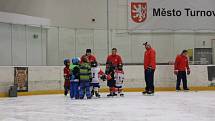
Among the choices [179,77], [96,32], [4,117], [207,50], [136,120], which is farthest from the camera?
[207,50]

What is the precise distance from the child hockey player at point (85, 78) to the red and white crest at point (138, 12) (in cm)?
906

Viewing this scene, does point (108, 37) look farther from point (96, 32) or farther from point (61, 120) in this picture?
point (61, 120)

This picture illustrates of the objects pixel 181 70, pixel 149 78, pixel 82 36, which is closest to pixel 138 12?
pixel 82 36

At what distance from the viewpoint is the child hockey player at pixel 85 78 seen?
421 inches

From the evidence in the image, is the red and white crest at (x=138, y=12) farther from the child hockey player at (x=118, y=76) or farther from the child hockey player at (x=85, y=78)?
the child hockey player at (x=85, y=78)

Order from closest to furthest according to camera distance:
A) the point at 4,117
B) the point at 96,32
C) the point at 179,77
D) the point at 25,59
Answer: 1. the point at 4,117
2. the point at 179,77
3. the point at 25,59
4. the point at 96,32

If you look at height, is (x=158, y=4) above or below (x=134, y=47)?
above

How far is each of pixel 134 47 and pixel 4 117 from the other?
12.0 meters

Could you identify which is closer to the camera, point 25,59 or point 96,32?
point 25,59

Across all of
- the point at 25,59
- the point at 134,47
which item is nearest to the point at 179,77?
the point at 134,47

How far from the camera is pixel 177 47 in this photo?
18.8m

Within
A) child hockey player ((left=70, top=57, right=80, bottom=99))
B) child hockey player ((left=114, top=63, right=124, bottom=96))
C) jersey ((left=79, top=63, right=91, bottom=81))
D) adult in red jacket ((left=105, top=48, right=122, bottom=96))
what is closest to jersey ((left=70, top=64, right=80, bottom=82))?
child hockey player ((left=70, top=57, right=80, bottom=99))

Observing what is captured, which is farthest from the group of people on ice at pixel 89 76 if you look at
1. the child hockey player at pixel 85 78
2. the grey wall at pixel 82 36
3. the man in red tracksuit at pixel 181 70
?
the grey wall at pixel 82 36

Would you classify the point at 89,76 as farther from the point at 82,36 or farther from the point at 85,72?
the point at 82,36
